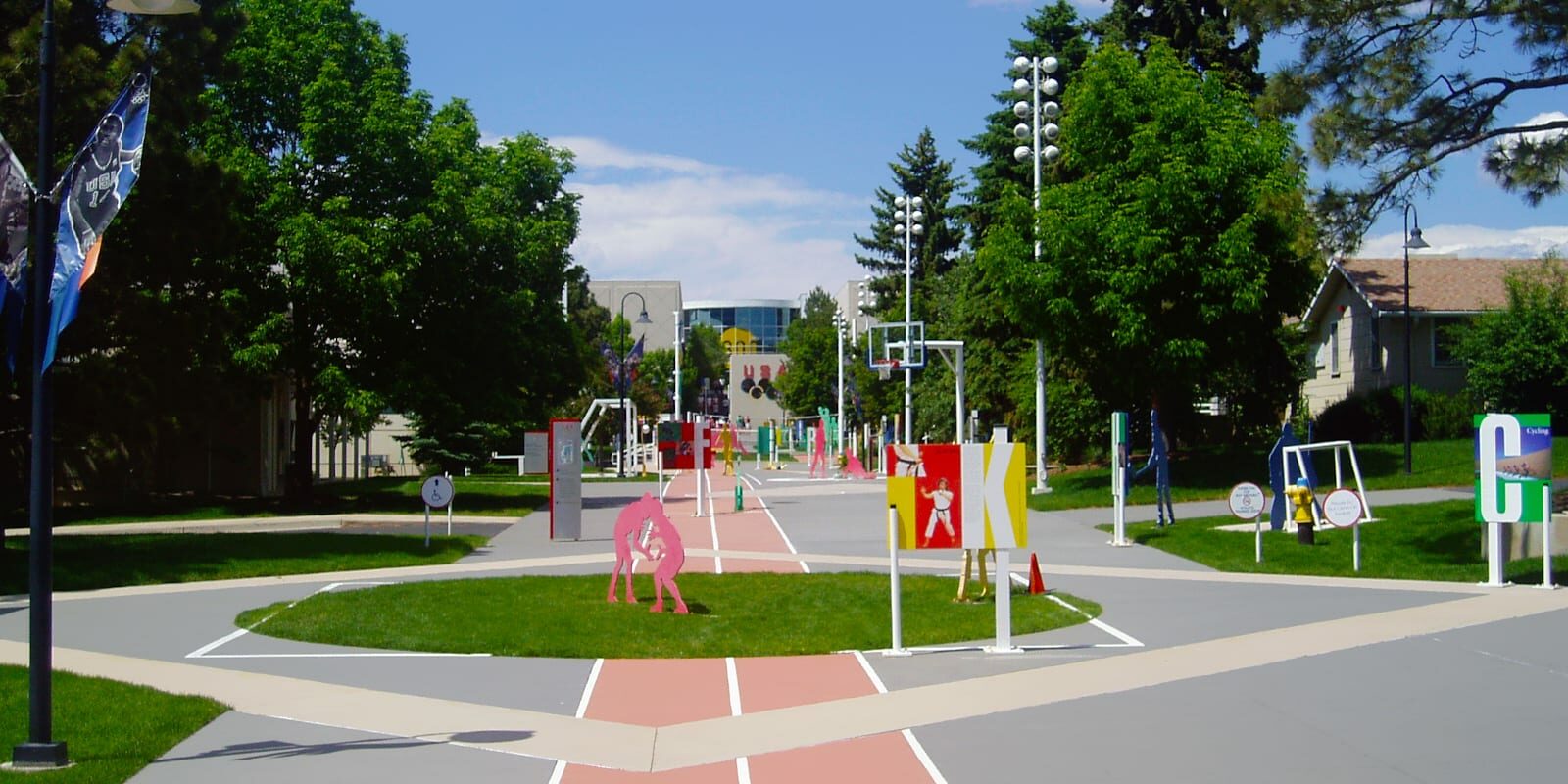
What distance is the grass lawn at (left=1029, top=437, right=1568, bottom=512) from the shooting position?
3241cm

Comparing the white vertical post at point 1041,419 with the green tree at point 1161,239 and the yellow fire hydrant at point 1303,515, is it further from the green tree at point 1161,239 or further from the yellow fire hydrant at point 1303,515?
the yellow fire hydrant at point 1303,515

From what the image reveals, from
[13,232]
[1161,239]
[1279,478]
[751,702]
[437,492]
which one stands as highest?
[1161,239]

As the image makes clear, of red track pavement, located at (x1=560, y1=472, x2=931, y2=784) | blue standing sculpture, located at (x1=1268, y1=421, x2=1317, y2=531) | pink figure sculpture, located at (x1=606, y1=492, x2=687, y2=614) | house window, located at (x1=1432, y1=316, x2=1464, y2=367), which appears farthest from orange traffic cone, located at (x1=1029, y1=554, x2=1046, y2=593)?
house window, located at (x1=1432, y1=316, x2=1464, y2=367)

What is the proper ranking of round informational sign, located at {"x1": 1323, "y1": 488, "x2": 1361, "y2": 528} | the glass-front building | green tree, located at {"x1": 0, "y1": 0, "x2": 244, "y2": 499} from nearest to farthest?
round informational sign, located at {"x1": 1323, "y1": 488, "x2": 1361, "y2": 528} < green tree, located at {"x1": 0, "y1": 0, "x2": 244, "y2": 499} < the glass-front building

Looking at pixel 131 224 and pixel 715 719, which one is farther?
pixel 131 224

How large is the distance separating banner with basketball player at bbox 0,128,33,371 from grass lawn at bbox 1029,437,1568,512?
2629cm

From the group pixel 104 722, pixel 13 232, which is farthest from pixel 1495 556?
pixel 13 232

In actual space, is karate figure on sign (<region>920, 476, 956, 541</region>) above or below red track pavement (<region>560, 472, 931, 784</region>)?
above

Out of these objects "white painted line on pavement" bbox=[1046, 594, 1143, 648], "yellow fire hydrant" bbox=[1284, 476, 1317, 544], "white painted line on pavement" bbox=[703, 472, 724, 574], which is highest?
"yellow fire hydrant" bbox=[1284, 476, 1317, 544]

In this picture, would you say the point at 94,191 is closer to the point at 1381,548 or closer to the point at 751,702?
the point at 751,702

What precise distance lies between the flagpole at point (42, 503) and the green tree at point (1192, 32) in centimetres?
3748

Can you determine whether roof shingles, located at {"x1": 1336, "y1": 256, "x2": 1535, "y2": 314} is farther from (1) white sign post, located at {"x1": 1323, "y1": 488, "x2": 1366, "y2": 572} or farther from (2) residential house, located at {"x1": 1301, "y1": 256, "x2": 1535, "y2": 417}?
(1) white sign post, located at {"x1": 1323, "y1": 488, "x2": 1366, "y2": 572}

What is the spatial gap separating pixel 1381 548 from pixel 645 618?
40.7ft

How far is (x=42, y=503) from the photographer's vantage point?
8852 mm
